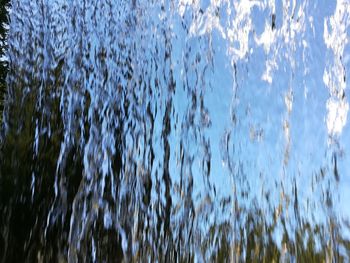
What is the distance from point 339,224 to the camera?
5469mm

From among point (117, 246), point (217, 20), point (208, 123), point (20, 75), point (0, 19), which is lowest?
point (117, 246)

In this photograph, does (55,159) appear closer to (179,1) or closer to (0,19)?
(179,1)

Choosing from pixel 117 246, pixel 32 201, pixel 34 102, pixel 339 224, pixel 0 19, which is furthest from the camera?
pixel 0 19

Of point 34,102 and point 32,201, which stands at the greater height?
point 34,102

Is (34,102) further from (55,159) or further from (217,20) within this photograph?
(217,20)

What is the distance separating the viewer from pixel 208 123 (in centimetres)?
561

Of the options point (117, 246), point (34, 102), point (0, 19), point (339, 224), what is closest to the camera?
point (117, 246)

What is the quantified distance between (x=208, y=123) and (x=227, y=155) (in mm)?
369

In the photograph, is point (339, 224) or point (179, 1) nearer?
point (339, 224)

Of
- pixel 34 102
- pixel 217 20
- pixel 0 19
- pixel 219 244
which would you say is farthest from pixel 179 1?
pixel 0 19

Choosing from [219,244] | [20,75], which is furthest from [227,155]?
[20,75]

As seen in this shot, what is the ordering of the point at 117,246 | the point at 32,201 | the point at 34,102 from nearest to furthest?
the point at 117,246, the point at 32,201, the point at 34,102

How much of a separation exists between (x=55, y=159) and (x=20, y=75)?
1.33 meters

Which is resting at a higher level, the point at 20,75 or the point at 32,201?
the point at 20,75
